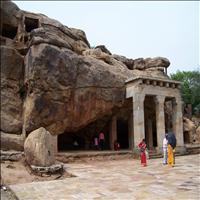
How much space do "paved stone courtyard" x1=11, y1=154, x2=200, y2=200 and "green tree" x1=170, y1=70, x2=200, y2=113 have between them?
32012 mm

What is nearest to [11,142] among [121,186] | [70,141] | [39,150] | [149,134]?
[39,150]

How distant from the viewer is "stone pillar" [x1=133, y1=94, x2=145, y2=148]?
18.3 meters

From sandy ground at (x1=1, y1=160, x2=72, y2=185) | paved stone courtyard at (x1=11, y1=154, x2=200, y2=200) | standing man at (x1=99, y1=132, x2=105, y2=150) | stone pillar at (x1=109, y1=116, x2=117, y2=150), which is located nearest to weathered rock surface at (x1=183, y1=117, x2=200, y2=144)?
stone pillar at (x1=109, y1=116, x2=117, y2=150)

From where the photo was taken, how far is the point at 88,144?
2253 cm

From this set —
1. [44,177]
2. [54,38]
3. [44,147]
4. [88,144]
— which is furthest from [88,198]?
[88,144]

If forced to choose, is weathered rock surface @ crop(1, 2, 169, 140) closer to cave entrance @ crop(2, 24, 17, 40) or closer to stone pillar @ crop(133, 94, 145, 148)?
cave entrance @ crop(2, 24, 17, 40)

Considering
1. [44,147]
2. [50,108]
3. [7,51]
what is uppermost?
[7,51]

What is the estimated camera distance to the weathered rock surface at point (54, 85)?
16.4 metres

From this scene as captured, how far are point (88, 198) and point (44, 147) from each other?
5091 millimetres

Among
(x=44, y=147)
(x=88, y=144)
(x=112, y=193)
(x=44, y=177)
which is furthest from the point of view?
(x=88, y=144)

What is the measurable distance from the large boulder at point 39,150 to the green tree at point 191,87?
32358 mm

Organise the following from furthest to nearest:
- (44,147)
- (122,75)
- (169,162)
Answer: (122,75) → (169,162) → (44,147)

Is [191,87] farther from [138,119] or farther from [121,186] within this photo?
[121,186]

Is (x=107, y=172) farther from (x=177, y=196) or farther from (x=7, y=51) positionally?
(x=7, y=51)
